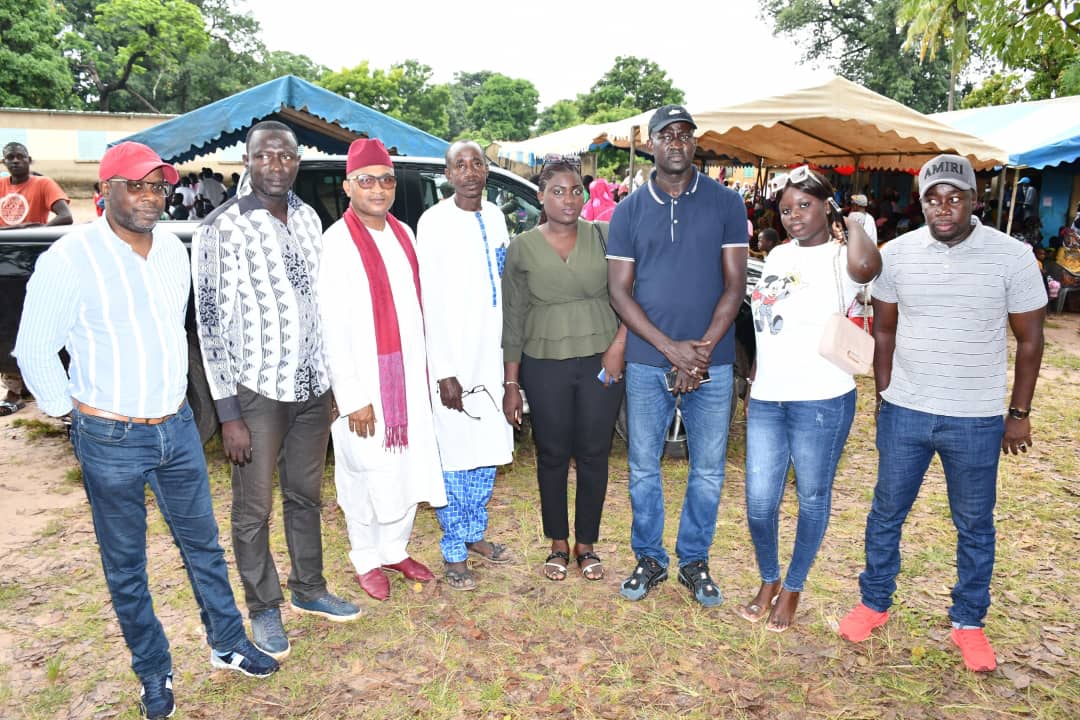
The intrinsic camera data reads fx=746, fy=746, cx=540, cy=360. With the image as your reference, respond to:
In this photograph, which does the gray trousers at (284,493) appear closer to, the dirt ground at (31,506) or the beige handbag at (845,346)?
the dirt ground at (31,506)

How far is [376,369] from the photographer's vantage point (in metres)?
3.18

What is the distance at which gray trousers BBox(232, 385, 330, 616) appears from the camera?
113 inches

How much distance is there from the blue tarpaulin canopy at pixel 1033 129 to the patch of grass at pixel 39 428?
40.0 ft

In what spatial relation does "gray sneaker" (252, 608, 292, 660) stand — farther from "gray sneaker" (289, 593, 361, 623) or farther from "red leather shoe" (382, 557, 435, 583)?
"red leather shoe" (382, 557, 435, 583)

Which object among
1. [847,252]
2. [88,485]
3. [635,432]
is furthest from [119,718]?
[847,252]

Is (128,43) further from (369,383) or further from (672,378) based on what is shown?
(672,378)

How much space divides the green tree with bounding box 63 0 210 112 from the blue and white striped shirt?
4044 cm

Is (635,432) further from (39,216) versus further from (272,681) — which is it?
(39,216)

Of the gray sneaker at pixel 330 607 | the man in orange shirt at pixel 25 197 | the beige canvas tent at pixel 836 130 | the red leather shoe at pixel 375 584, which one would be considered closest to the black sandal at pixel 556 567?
the red leather shoe at pixel 375 584

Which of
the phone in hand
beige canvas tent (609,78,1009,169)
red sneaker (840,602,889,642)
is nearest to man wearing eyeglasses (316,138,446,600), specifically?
the phone in hand

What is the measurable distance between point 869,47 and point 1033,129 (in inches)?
870

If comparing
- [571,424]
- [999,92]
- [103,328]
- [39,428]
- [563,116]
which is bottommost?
[39,428]

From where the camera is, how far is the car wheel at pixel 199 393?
4.77m

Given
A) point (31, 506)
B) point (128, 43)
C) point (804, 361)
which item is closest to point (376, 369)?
point (804, 361)
